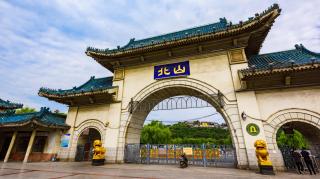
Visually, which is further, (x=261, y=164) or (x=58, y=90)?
(x=58, y=90)

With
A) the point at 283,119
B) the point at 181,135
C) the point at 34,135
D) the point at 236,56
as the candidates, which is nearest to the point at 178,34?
the point at 236,56

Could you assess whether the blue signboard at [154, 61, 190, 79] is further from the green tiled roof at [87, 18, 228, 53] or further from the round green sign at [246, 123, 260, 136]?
the round green sign at [246, 123, 260, 136]

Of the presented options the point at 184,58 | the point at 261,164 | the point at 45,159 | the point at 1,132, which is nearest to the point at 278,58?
the point at 184,58

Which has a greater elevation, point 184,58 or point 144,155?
point 184,58

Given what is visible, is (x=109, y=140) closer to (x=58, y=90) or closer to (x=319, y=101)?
(x=58, y=90)

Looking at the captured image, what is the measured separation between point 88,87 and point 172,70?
24.3ft

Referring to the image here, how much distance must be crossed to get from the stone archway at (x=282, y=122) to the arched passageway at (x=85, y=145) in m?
11.7

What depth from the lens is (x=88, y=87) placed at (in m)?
14.5

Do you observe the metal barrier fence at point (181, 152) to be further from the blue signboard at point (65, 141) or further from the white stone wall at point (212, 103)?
the blue signboard at point (65, 141)

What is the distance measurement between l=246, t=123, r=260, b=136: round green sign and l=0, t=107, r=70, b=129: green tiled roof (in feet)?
38.9

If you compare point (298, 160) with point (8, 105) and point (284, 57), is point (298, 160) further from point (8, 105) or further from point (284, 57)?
point (8, 105)

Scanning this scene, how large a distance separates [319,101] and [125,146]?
34.9 feet

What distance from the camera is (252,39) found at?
416 inches

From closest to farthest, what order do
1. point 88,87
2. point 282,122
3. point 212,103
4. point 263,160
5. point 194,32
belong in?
point 263,160 → point 282,122 → point 212,103 → point 194,32 → point 88,87
